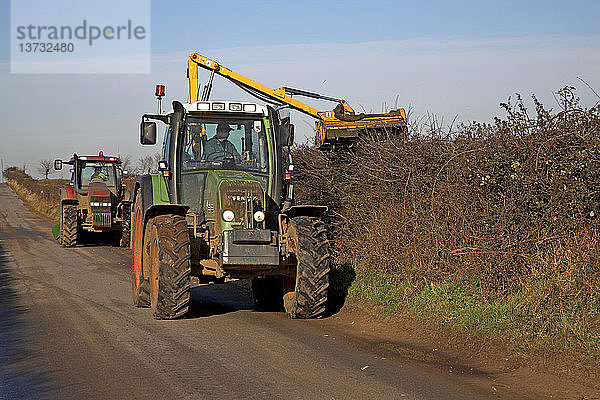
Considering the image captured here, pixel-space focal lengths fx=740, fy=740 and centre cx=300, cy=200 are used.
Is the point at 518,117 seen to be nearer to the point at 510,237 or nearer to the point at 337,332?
the point at 510,237

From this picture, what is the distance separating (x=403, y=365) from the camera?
7.09 metres

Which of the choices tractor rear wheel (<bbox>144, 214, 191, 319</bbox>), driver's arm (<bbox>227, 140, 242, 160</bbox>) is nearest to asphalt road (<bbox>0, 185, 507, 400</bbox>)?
tractor rear wheel (<bbox>144, 214, 191, 319</bbox>)

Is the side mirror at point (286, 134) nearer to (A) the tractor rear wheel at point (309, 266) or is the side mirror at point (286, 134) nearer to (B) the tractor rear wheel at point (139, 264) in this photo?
(A) the tractor rear wheel at point (309, 266)

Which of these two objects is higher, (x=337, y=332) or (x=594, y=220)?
(x=594, y=220)

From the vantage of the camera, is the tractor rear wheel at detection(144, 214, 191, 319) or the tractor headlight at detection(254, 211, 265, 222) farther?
the tractor headlight at detection(254, 211, 265, 222)

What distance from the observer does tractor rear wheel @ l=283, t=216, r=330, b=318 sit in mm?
8953

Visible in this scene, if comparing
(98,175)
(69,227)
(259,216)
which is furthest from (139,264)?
(98,175)

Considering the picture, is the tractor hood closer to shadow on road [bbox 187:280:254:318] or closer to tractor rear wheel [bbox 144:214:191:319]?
tractor rear wheel [bbox 144:214:191:319]

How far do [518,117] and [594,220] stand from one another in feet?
5.44

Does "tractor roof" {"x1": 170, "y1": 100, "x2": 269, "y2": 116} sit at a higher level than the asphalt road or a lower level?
higher

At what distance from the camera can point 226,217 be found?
30.5 feet

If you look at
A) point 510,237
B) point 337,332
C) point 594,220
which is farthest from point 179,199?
point 594,220

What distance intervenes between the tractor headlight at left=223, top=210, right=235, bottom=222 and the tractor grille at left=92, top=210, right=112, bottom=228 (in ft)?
38.2

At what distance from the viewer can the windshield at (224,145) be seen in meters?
9.97
